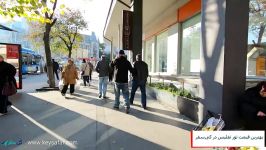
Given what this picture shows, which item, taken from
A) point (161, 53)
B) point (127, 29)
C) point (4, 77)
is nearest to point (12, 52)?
point (127, 29)

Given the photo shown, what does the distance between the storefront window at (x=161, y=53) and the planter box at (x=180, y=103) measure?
323 inches

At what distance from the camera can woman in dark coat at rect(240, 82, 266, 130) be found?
5371mm

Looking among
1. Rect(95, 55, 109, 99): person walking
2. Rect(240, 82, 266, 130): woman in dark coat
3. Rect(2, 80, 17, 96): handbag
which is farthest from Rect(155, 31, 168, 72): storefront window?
Rect(240, 82, 266, 130): woman in dark coat

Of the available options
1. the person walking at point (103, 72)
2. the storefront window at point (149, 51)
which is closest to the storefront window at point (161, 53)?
the storefront window at point (149, 51)

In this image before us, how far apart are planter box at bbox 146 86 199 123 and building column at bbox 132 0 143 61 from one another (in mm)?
Result: 2957

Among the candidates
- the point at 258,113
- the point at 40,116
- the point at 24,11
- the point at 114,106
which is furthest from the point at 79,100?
the point at 258,113

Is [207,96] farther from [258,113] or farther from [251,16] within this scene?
[251,16]

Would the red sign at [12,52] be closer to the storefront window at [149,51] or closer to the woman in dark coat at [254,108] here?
the woman in dark coat at [254,108]

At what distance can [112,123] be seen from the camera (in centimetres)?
730

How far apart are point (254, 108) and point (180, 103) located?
342cm

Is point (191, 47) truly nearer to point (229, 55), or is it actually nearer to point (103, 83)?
point (103, 83)

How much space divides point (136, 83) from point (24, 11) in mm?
3896

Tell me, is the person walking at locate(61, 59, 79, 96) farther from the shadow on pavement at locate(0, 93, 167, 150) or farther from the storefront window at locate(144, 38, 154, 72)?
the storefront window at locate(144, 38, 154, 72)

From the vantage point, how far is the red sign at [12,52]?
45.1 ft
